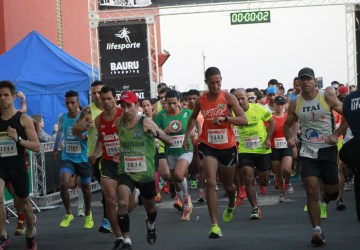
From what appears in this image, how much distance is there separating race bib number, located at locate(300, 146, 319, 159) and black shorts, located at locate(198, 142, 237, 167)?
1.17m

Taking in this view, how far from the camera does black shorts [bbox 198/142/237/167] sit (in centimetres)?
1130

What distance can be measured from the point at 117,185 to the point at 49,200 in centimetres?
765

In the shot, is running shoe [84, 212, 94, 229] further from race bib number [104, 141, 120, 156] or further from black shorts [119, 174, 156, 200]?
black shorts [119, 174, 156, 200]

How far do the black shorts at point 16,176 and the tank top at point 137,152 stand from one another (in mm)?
1196

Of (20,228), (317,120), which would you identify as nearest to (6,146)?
(20,228)

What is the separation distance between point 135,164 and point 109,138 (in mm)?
850

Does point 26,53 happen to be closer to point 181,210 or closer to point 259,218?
point 181,210

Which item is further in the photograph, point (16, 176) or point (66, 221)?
point (66, 221)

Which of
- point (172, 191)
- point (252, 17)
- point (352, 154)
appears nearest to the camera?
point (352, 154)

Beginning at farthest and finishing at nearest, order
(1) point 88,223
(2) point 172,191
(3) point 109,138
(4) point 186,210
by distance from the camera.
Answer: (2) point 172,191 → (4) point 186,210 → (1) point 88,223 → (3) point 109,138

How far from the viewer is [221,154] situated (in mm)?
11336

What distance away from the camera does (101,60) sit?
23.2 metres

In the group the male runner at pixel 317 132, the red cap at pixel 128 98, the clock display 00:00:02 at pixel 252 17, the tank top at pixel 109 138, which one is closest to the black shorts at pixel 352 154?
the male runner at pixel 317 132

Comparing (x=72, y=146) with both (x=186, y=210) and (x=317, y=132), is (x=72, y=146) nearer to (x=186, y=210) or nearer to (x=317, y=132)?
(x=186, y=210)
